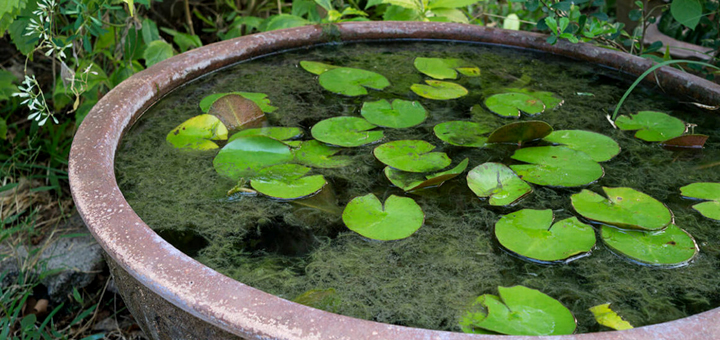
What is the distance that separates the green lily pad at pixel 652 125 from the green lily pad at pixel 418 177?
466mm

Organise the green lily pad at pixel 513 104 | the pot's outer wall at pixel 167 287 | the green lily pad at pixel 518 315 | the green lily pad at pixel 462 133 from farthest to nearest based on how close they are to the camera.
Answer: the green lily pad at pixel 513 104 → the green lily pad at pixel 462 133 → the green lily pad at pixel 518 315 → the pot's outer wall at pixel 167 287

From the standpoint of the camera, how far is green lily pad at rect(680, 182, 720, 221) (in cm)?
101

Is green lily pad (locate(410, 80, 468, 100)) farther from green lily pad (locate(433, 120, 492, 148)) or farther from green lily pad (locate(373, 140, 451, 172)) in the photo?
green lily pad (locate(373, 140, 451, 172))

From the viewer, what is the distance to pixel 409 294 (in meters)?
0.81

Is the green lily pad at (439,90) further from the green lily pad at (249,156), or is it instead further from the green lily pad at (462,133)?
the green lily pad at (249,156)

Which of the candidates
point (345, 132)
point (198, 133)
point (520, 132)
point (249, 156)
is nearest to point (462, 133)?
point (520, 132)

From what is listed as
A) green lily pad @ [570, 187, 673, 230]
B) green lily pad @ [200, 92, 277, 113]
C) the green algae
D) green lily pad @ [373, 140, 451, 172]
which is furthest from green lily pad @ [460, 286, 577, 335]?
green lily pad @ [200, 92, 277, 113]

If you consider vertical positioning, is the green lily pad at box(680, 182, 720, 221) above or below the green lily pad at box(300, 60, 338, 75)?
below

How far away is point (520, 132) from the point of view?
3.90 feet

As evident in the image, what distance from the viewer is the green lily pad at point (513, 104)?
1.36 m

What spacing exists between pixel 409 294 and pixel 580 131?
677 millimetres

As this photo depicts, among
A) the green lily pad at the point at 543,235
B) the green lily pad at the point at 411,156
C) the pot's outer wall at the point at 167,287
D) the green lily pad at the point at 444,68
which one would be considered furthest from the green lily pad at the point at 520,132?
the pot's outer wall at the point at 167,287

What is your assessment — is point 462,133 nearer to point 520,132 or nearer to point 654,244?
point 520,132

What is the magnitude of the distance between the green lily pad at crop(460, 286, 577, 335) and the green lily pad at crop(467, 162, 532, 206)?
259 millimetres
